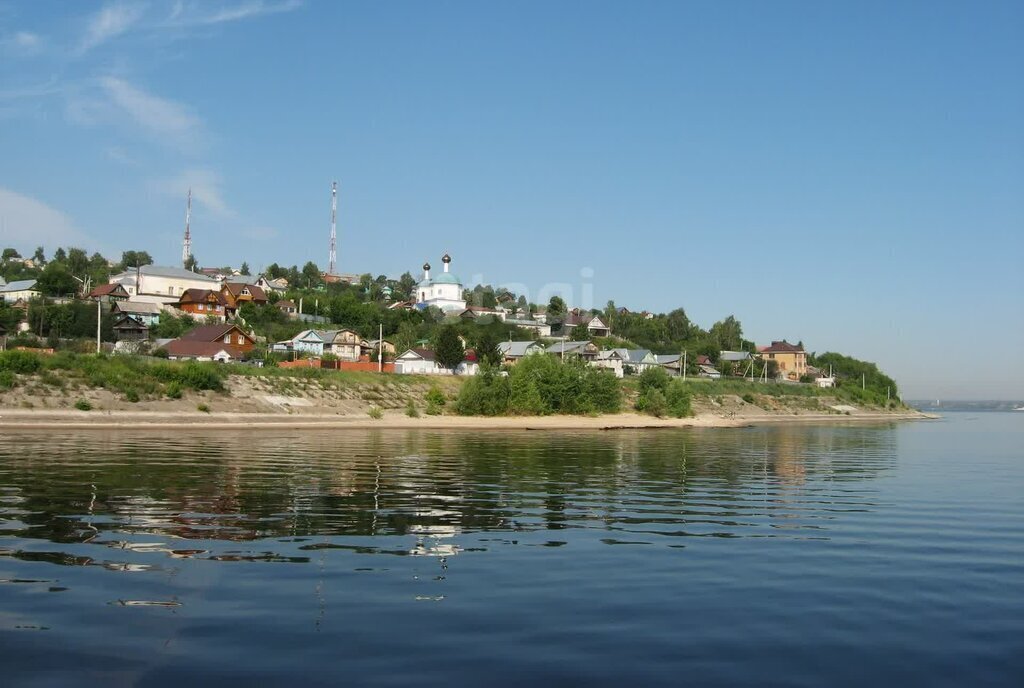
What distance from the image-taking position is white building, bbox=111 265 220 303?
127812 millimetres

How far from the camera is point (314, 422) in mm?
64312

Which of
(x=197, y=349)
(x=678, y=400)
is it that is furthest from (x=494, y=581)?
(x=678, y=400)

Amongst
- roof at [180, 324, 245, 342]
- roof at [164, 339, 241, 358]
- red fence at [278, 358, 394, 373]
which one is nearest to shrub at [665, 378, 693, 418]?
red fence at [278, 358, 394, 373]

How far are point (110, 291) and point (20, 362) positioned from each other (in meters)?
60.9

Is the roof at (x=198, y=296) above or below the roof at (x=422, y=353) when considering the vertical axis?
above

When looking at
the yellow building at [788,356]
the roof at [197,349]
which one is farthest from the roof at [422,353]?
the yellow building at [788,356]

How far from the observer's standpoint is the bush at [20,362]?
58.2 meters

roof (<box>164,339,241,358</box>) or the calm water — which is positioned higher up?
roof (<box>164,339,241,358</box>)

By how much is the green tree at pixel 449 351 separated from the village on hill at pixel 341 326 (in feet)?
0.55

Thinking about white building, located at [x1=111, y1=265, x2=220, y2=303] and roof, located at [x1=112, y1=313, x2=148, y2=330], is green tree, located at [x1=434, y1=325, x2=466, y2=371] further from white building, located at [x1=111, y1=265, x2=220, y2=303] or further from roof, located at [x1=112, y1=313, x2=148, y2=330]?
white building, located at [x1=111, y1=265, x2=220, y2=303]

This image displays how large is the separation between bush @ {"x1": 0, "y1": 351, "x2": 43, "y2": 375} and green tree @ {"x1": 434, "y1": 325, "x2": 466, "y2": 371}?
1878 inches

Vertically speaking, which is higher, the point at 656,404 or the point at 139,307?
the point at 139,307

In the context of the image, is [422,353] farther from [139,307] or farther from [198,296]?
[139,307]

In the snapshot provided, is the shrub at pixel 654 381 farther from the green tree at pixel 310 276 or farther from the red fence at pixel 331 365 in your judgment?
the green tree at pixel 310 276
